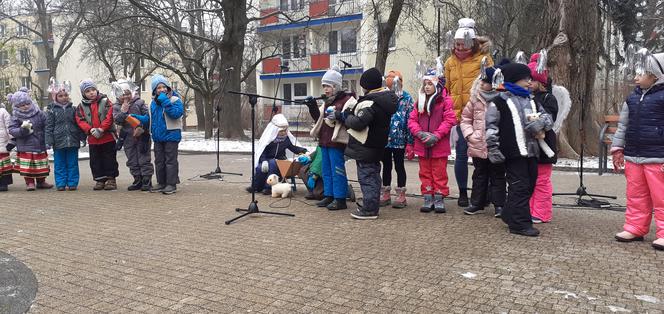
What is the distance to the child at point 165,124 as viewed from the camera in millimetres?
8773

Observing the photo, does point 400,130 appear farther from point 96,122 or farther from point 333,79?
point 96,122

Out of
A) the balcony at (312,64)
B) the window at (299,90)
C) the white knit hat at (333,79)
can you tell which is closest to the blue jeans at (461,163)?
the white knit hat at (333,79)

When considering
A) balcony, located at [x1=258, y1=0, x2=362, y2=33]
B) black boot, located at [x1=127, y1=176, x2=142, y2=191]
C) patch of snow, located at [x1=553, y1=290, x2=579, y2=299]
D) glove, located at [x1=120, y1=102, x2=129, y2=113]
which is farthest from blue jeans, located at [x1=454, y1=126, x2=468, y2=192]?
balcony, located at [x1=258, y1=0, x2=362, y2=33]

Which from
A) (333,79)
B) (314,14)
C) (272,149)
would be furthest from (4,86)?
(333,79)

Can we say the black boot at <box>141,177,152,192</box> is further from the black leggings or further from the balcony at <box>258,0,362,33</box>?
the balcony at <box>258,0,362,33</box>

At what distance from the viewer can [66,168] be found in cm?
972

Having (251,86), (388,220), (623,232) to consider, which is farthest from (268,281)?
(251,86)

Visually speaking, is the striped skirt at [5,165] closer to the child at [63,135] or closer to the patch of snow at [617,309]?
the child at [63,135]

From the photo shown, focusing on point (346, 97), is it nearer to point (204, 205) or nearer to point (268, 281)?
point (204, 205)

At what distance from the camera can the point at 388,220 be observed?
6582mm

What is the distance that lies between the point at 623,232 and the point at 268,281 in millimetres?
3715

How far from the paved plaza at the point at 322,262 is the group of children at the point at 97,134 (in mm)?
1570

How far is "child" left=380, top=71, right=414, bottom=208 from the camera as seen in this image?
7.18 metres

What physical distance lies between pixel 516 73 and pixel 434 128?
53.3 inches
